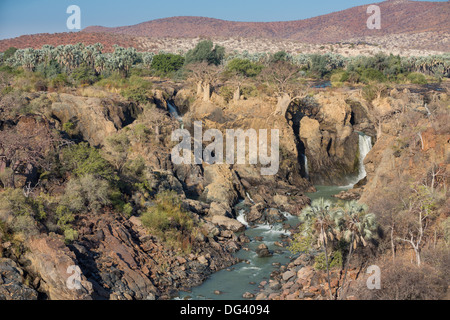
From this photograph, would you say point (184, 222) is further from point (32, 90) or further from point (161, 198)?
point (32, 90)

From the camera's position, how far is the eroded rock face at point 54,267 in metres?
20.6

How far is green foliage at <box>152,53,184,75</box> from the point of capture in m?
76.3

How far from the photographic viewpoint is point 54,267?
21.2 m

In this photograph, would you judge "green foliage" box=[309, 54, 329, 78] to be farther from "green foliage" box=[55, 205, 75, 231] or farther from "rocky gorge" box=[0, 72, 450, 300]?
"green foliage" box=[55, 205, 75, 231]

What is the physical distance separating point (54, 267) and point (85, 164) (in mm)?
9880

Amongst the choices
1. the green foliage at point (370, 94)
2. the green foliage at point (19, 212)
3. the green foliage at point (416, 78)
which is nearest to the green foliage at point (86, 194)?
the green foliage at point (19, 212)

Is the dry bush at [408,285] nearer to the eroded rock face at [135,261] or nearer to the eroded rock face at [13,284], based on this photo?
the eroded rock face at [135,261]

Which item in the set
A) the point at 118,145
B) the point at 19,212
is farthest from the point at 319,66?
the point at 19,212

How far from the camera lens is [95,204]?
89.8 ft

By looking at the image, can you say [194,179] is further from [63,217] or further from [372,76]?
[372,76]

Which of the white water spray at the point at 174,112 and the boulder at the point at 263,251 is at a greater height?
the white water spray at the point at 174,112

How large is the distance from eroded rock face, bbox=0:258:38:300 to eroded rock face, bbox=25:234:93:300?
2.23 ft

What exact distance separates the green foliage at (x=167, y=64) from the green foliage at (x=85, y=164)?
45.8 m

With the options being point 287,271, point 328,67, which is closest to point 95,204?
point 287,271
